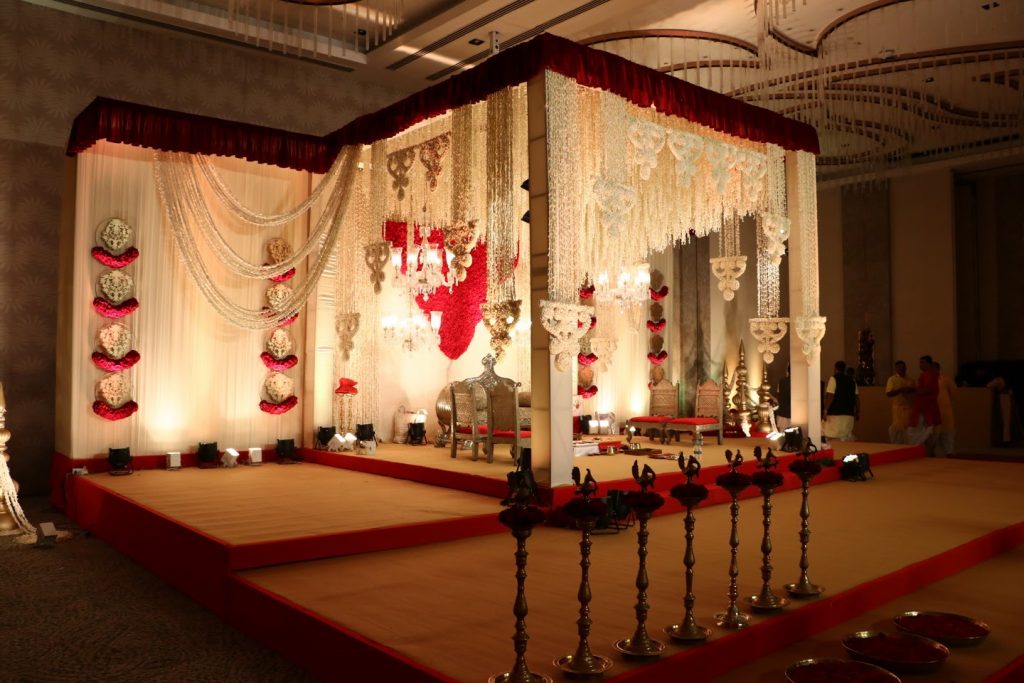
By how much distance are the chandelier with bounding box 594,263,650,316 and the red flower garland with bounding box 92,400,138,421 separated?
520 cm

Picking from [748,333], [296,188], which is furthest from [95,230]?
[748,333]

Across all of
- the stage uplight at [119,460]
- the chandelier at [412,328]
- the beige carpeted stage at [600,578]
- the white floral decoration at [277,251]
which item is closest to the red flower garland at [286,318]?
the white floral decoration at [277,251]

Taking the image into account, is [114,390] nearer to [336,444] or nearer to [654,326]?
[336,444]

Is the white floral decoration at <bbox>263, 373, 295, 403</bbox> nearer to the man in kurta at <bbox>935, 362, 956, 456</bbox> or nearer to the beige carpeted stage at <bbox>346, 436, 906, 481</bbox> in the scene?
the beige carpeted stage at <bbox>346, 436, 906, 481</bbox>

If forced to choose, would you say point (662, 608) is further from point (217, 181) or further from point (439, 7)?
point (439, 7)

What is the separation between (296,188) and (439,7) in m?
2.58

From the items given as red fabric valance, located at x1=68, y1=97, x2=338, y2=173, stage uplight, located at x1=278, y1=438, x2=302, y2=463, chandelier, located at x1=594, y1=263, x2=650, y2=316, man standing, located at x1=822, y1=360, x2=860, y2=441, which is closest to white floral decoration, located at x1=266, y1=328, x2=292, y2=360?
stage uplight, located at x1=278, y1=438, x2=302, y2=463

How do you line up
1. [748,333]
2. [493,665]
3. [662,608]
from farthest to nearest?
1. [748,333]
2. [662,608]
3. [493,665]

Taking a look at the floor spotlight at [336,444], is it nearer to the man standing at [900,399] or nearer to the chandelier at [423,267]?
the chandelier at [423,267]

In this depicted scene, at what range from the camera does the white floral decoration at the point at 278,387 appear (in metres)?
9.02

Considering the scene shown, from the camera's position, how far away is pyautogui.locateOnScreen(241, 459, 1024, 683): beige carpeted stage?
3387 millimetres

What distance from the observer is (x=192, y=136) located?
26.5 ft

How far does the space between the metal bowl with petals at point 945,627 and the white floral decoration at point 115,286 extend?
716cm

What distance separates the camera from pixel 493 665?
3068 millimetres
